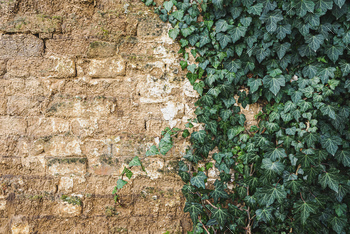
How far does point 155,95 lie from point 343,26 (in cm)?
175

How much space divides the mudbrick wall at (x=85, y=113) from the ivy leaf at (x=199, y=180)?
23 cm

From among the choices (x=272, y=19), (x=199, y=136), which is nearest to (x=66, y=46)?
(x=199, y=136)

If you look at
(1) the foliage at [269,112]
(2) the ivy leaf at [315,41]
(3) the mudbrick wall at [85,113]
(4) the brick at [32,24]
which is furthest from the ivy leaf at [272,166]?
(4) the brick at [32,24]

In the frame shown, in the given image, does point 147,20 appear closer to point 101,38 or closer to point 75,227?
point 101,38

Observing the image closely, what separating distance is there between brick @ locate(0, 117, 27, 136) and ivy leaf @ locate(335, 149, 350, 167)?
2916 millimetres

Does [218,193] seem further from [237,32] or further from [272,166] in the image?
[237,32]

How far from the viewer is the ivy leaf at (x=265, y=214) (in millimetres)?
2031

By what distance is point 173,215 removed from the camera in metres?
2.23

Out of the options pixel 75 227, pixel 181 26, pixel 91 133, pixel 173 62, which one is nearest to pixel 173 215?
pixel 75 227

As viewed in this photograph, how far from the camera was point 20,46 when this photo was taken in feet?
7.02

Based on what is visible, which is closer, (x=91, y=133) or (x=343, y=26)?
(x=343, y=26)

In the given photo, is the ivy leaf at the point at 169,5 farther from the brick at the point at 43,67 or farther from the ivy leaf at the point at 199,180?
the ivy leaf at the point at 199,180

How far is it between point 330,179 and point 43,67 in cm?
282

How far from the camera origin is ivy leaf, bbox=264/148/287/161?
2000 millimetres
